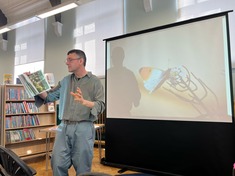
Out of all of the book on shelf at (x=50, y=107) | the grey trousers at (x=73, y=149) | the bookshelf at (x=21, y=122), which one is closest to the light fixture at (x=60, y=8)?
the bookshelf at (x=21, y=122)

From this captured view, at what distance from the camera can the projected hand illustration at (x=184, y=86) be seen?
223 centimetres

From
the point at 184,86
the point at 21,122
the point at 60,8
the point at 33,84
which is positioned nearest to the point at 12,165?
the point at 33,84

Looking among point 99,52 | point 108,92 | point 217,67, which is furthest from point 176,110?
point 99,52

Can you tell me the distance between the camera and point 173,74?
2.45 meters

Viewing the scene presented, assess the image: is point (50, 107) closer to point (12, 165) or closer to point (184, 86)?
point (184, 86)

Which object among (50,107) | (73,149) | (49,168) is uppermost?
(50,107)

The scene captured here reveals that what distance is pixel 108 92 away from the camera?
9.57 feet

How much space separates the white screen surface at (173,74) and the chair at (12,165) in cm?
186

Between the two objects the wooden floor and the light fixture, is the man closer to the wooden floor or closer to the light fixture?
the wooden floor

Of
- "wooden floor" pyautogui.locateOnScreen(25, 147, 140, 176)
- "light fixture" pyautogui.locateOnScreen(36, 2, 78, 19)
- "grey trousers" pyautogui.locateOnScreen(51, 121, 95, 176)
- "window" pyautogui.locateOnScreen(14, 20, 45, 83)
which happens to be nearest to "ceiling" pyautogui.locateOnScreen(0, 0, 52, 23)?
"window" pyautogui.locateOnScreen(14, 20, 45, 83)

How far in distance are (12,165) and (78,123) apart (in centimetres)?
76

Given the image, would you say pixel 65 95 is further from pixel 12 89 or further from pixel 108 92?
pixel 12 89

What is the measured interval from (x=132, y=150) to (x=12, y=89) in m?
2.26

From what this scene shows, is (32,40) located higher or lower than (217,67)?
higher
